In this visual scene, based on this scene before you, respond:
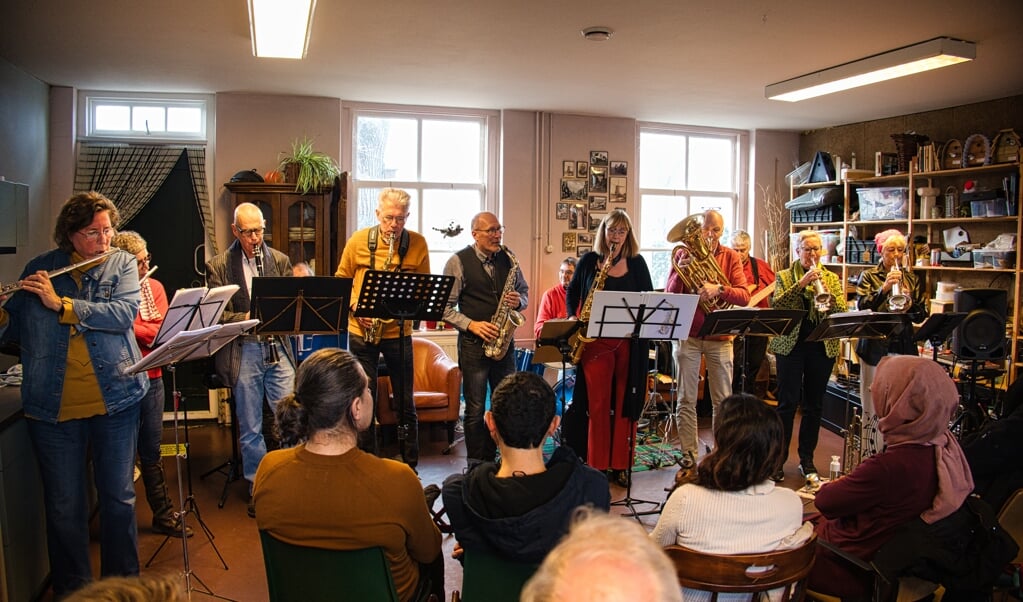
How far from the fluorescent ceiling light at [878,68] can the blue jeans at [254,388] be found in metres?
4.10

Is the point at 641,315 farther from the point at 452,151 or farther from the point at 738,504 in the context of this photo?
the point at 452,151

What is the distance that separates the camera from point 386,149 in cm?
726

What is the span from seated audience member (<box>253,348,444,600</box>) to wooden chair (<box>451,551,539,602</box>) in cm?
15

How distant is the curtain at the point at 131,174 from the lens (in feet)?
20.7

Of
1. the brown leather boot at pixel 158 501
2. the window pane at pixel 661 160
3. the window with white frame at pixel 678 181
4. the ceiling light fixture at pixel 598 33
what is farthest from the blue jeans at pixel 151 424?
the window pane at pixel 661 160

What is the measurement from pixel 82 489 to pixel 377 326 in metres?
1.75

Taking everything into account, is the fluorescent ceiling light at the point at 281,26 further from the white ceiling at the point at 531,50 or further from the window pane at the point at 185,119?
the window pane at the point at 185,119

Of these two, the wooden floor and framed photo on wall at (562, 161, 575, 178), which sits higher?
framed photo on wall at (562, 161, 575, 178)

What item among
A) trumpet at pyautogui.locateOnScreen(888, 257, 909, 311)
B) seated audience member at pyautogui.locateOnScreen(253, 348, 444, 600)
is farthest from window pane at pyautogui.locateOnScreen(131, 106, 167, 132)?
trumpet at pyautogui.locateOnScreen(888, 257, 909, 311)

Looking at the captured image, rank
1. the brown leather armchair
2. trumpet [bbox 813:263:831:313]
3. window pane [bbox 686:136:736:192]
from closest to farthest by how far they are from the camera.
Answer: trumpet [bbox 813:263:831:313]
the brown leather armchair
window pane [bbox 686:136:736:192]

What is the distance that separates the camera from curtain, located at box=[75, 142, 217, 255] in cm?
630

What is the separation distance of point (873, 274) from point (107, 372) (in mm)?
4429

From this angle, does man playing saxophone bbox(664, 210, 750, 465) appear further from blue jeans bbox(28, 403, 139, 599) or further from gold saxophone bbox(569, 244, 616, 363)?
blue jeans bbox(28, 403, 139, 599)

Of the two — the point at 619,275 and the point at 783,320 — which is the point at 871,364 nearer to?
the point at 783,320
